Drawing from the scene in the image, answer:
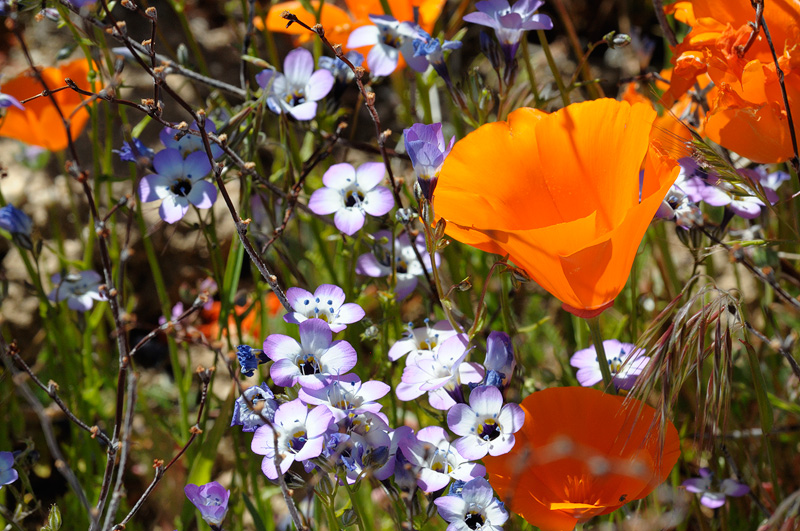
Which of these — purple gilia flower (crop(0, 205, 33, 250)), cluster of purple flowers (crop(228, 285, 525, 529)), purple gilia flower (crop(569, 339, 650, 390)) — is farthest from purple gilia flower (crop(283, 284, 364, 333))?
purple gilia flower (crop(0, 205, 33, 250))

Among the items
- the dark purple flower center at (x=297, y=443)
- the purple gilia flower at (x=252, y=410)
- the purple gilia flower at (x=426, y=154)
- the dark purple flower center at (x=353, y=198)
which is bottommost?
the dark purple flower center at (x=297, y=443)

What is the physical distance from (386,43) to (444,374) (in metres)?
0.58

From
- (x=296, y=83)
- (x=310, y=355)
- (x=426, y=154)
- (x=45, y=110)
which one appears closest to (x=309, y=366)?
(x=310, y=355)

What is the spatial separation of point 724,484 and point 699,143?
536mm

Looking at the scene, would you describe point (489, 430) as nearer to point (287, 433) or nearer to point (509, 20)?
point (287, 433)

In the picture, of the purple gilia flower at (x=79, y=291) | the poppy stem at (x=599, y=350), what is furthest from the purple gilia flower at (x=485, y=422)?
the purple gilia flower at (x=79, y=291)

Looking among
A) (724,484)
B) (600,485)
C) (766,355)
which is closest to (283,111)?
(600,485)

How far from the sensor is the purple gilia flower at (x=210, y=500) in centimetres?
84

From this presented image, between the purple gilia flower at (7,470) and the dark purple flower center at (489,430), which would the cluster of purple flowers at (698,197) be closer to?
the dark purple flower center at (489,430)

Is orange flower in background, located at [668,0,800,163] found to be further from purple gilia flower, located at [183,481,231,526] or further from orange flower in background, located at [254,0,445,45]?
purple gilia flower, located at [183,481,231,526]

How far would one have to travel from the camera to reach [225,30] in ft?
7.37

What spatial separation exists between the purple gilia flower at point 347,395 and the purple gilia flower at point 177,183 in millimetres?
338

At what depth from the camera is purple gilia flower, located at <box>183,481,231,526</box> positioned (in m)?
0.84

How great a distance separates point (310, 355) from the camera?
2.85ft
